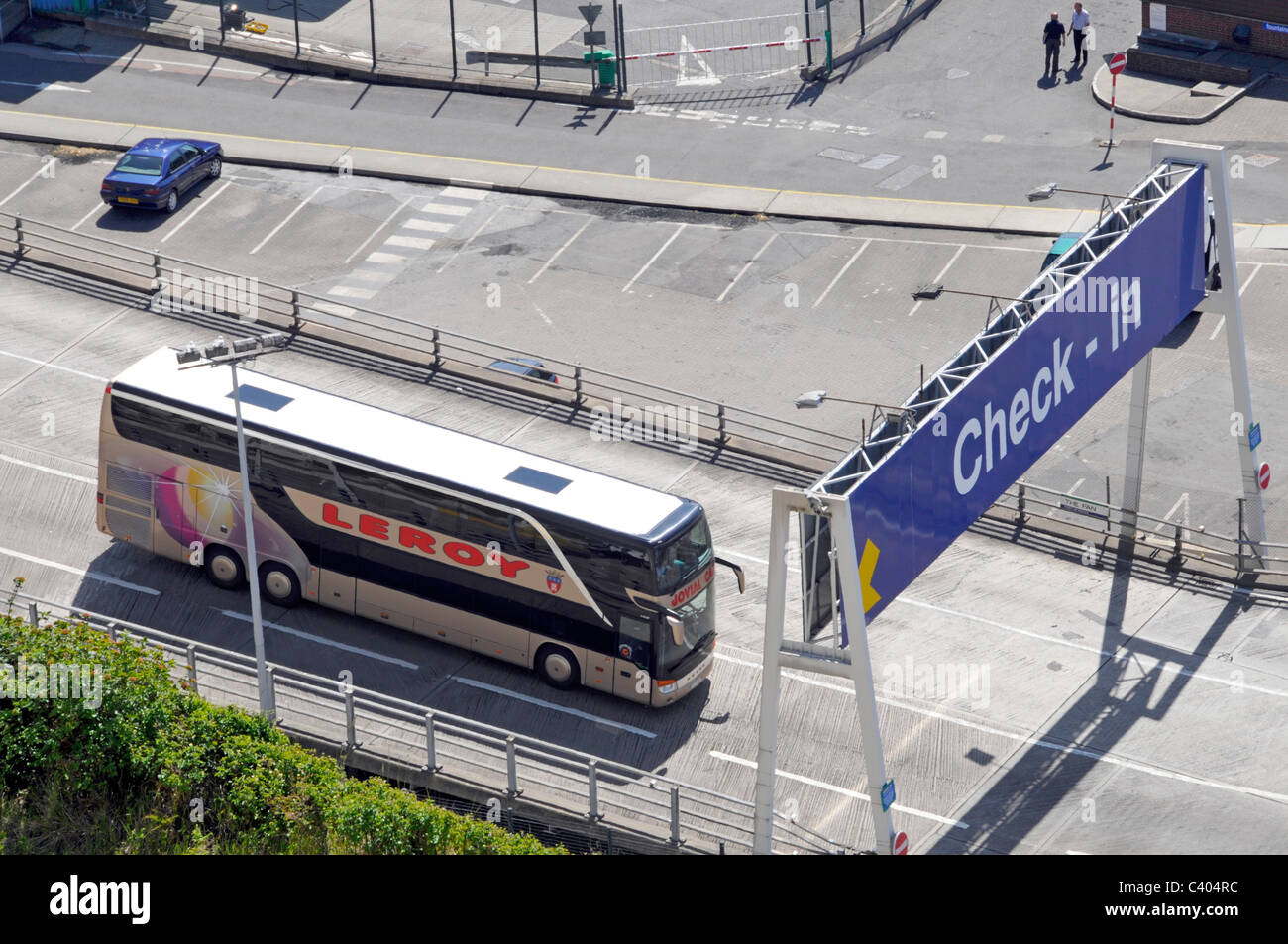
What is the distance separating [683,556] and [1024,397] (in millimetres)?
5990

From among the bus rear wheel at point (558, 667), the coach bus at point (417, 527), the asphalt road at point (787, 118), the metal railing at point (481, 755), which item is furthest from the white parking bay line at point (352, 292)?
the bus rear wheel at point (558, 667)

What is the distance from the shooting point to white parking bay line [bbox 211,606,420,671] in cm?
3108

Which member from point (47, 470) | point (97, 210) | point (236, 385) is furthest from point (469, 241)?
point (236, 385)

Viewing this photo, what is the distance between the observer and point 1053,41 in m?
54.4

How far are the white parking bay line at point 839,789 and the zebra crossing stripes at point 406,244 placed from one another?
18905mm

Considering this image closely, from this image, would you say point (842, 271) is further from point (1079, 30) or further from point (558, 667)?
point (558, 667)

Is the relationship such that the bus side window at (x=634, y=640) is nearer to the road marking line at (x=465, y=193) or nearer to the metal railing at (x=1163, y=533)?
the metal railing at (x=1163, y=533)

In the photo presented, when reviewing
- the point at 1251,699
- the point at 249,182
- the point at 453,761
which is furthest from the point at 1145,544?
the point at 249,182

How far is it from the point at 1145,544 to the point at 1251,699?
4.71 m

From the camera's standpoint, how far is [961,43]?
5766cm

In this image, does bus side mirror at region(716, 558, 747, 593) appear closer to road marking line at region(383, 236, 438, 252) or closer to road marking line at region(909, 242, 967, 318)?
road marking line at region(909, 242, 967, 318)

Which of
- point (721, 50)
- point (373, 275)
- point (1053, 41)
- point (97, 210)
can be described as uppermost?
point (1053, 41)

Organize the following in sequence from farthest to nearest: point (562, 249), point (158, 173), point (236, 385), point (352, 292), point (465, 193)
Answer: point (465, 193)
point (158, 173)
point (562, 249)
point (352, 292)
point (236, 385)

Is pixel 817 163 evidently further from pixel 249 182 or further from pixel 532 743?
pixel 532 743
